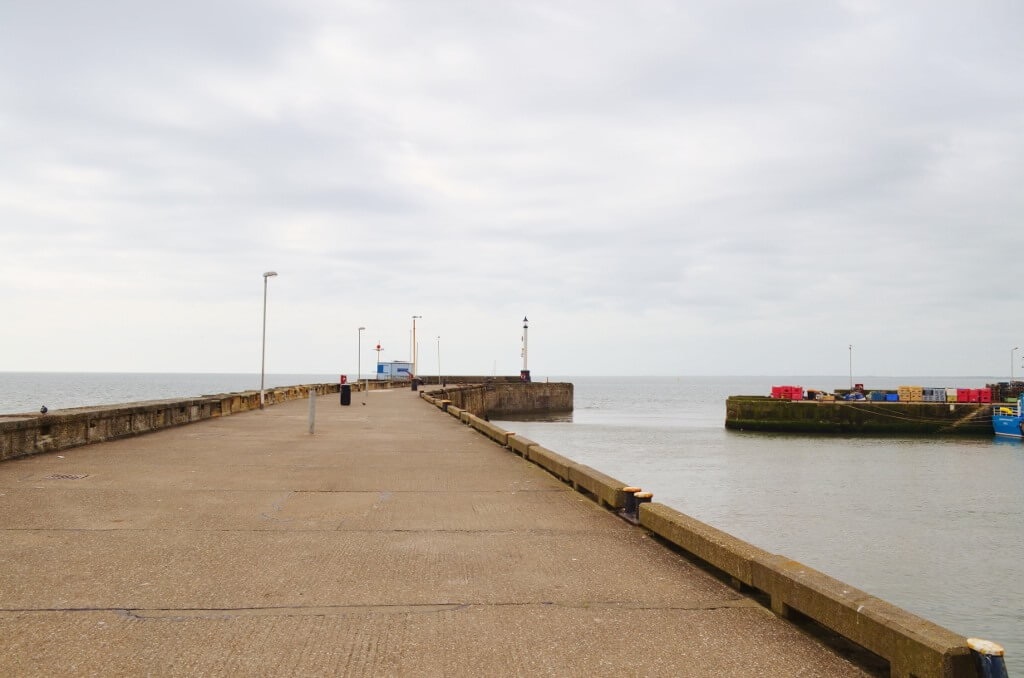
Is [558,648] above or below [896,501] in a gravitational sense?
above

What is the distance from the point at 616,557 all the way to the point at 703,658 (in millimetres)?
2369

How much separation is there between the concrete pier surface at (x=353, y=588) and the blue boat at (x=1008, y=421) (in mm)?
56117

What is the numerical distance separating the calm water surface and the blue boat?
304 cm

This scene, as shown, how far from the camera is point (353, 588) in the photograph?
573 cm

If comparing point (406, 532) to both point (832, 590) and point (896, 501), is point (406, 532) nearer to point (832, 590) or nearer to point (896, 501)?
point (832, 590)

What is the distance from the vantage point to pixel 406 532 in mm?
7809

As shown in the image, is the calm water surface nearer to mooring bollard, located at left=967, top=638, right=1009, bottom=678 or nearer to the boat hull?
the boat hull

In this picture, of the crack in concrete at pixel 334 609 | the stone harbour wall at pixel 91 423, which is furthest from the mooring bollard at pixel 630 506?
the stone harbour wall at pixel 91 423

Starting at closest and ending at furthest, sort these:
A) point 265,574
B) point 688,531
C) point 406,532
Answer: point 265,574
point 688,531
point 406,532

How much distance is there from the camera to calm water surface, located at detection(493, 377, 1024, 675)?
1414 cm

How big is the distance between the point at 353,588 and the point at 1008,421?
62.1 metres

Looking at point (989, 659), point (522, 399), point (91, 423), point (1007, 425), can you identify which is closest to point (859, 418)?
point (1007, 425)

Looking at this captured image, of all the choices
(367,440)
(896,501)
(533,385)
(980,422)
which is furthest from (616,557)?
(533,385)

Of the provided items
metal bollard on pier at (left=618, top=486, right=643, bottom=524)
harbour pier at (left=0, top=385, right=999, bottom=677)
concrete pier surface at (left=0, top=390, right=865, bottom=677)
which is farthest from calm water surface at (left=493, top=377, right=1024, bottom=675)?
concrete pier surface at (left=0, top=390, right=865, bottom=677)
